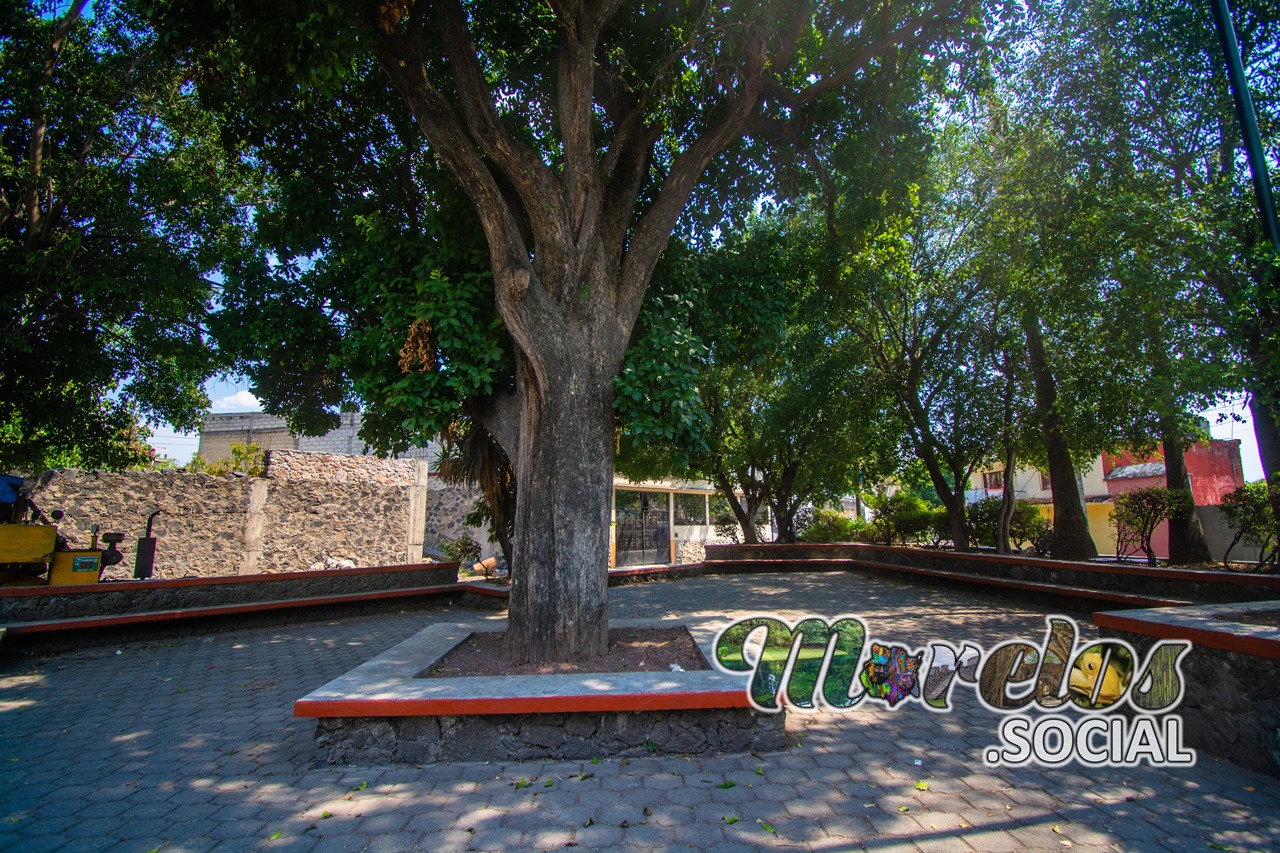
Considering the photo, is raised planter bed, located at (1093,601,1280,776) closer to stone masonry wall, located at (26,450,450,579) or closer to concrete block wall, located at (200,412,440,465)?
stone masonry wall, located at (26,450,450,579)

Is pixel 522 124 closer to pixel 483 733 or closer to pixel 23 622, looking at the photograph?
pixel 483 733

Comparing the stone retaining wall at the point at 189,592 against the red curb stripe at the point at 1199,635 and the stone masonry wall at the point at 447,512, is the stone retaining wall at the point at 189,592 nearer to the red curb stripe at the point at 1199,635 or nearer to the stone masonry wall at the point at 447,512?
the stone masonry wall at the point at 447,512

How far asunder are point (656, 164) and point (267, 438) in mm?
23052

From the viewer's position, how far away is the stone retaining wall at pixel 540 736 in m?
4.07

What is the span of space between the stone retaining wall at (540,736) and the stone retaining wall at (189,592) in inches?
234

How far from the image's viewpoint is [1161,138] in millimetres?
Answer: 8664

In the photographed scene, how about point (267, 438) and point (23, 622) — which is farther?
point (267, 438)

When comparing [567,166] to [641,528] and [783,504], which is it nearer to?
[783,504]

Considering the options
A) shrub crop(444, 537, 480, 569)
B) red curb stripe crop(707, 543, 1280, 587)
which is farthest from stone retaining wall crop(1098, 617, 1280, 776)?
shrub crop(444, 537, 480, 569)

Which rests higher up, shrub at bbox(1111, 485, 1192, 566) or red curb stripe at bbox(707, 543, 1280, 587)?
shrub at bbox(1111, 485, 1192, 566)

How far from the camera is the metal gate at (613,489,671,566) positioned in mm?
22281

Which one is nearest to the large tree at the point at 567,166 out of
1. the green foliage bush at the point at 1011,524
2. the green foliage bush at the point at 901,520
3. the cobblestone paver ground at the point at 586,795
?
the cobblestone paver ground at the point at 586,795

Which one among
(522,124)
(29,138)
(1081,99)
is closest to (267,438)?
(29,138)

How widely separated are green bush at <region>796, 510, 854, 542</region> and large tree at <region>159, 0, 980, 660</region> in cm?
1540
